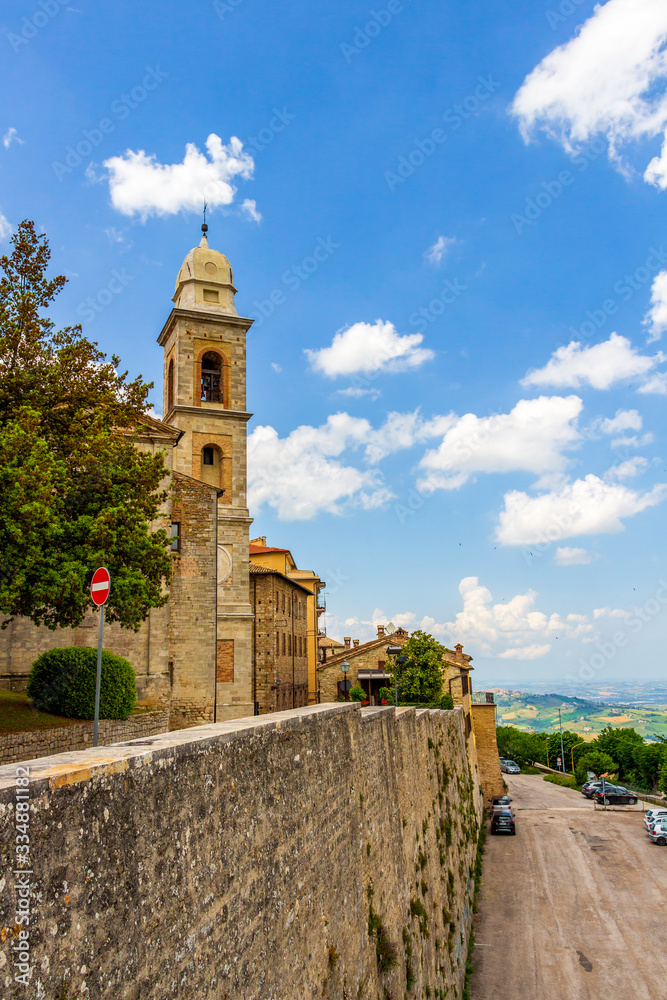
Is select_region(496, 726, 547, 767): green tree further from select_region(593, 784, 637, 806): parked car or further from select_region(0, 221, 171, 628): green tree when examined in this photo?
select_region(0, 221, 171, 628): green tree

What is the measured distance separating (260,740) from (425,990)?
846cm

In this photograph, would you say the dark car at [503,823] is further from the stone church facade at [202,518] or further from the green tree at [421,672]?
the stone church facade at [202,518]

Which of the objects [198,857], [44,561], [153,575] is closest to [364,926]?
[198,857]

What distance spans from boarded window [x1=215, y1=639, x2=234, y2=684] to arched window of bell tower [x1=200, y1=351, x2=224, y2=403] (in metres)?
11.7

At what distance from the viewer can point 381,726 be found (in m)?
10.7

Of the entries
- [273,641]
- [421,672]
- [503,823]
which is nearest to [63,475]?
[421,672]

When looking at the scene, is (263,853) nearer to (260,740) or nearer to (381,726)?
(260,740)

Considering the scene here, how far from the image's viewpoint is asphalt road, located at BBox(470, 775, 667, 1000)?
16.6m

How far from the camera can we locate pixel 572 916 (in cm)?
2133

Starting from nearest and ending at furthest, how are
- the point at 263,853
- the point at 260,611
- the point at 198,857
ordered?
the point at 198,857, the point at 263,853, the point at 260,611

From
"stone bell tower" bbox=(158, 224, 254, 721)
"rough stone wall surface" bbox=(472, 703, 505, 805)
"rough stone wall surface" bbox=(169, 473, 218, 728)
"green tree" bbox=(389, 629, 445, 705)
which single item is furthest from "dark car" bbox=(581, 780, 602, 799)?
"rough stone wall surface" bbox=(169, 473, 218, 728)

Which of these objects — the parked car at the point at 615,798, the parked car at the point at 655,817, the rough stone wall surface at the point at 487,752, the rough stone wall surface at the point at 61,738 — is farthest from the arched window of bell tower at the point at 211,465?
the parked car at the point at 615,798

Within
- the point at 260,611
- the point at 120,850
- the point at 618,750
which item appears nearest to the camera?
the point at 120,850

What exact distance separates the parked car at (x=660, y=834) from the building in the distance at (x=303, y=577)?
23747mm
